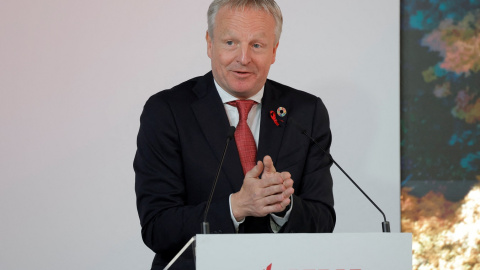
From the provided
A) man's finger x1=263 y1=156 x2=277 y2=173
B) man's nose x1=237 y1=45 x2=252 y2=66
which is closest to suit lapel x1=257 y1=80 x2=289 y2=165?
man's nose x1=237 y1=45 x2=252 y2=66

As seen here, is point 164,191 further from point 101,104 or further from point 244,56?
point 101,104

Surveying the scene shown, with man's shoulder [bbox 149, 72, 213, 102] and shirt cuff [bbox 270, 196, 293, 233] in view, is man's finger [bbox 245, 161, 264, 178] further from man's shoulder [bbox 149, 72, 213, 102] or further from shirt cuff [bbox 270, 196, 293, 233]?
man's shoulder [bbox 149, 72, 213, 102]

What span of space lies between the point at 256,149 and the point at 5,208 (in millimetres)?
1798

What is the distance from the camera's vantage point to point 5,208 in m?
3.53

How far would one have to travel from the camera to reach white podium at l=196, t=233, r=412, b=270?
156cm

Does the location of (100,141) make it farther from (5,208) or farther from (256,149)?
(256,149)

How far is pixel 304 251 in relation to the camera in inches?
63.4

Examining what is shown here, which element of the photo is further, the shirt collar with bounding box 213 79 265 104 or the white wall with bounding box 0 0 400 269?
the white wall with bounding box 0 0 400 269

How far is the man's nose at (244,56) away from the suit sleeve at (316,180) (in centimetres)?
30

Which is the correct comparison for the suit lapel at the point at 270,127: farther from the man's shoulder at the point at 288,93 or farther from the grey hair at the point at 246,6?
the grey hair at the point at 246,6

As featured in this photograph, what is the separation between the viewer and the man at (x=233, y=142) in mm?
2178

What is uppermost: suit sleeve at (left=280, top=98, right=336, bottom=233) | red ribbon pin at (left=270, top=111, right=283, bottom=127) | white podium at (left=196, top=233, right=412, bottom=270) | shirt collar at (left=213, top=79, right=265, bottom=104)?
shirt collar at (left=213, top=79, right=265, bottom=104)

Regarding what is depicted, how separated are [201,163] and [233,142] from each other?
136 millimetres

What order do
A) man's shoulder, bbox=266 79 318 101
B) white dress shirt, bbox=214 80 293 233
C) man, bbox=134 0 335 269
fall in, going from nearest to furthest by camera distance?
man, bbox=134 0 335 269, white dress shirt, bbox=214 80 293 233, man's shoulder, bbox=266 79 318 101
